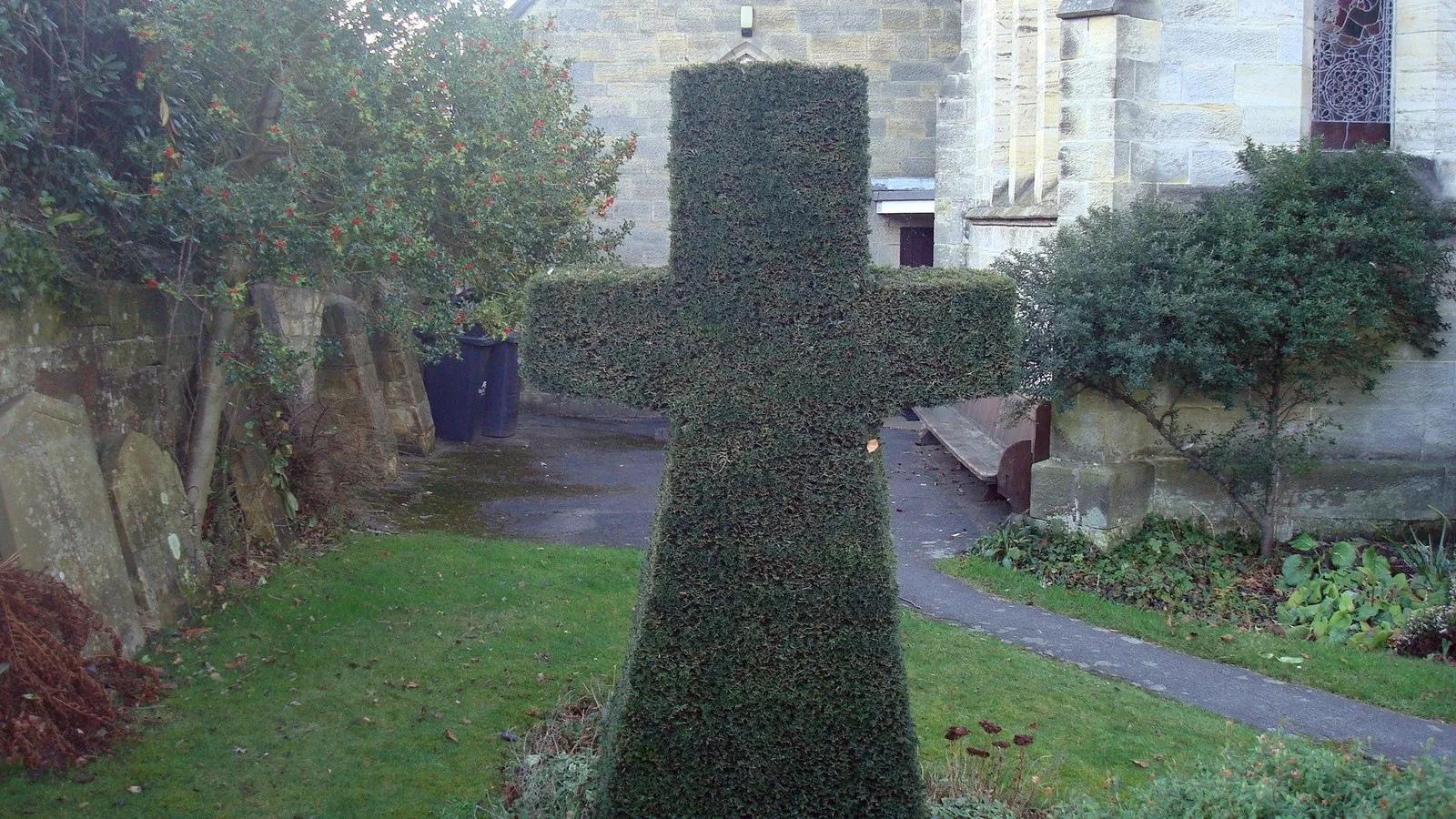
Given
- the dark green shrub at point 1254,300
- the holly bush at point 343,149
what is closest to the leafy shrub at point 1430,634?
the dark green shrub at point 1254,300

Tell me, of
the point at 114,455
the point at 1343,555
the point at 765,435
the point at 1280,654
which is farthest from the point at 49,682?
the point at 1343,555

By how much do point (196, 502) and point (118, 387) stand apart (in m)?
0.82

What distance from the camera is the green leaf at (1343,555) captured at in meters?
8.40

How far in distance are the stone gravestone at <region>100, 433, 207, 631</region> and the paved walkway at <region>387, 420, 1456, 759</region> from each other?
→ 285cm

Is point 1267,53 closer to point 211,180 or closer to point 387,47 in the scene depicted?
point 387,47

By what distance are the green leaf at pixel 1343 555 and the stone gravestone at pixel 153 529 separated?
23.5 feet

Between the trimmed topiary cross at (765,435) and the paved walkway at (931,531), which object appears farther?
the paved walkway at (931,531)

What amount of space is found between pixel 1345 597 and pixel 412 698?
18.7 feet

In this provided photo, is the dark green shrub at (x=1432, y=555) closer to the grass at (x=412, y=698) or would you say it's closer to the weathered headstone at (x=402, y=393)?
the grass at (x=412, y=698)

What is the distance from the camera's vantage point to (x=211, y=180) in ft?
20.2

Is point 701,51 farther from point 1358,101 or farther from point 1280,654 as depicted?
point 1280,654

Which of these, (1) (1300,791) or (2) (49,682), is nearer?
(1) (1300,791)

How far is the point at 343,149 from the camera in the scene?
7.24 metres

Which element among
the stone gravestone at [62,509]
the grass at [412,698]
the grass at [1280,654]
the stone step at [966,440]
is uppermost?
the stone gravestone at [62,509]
